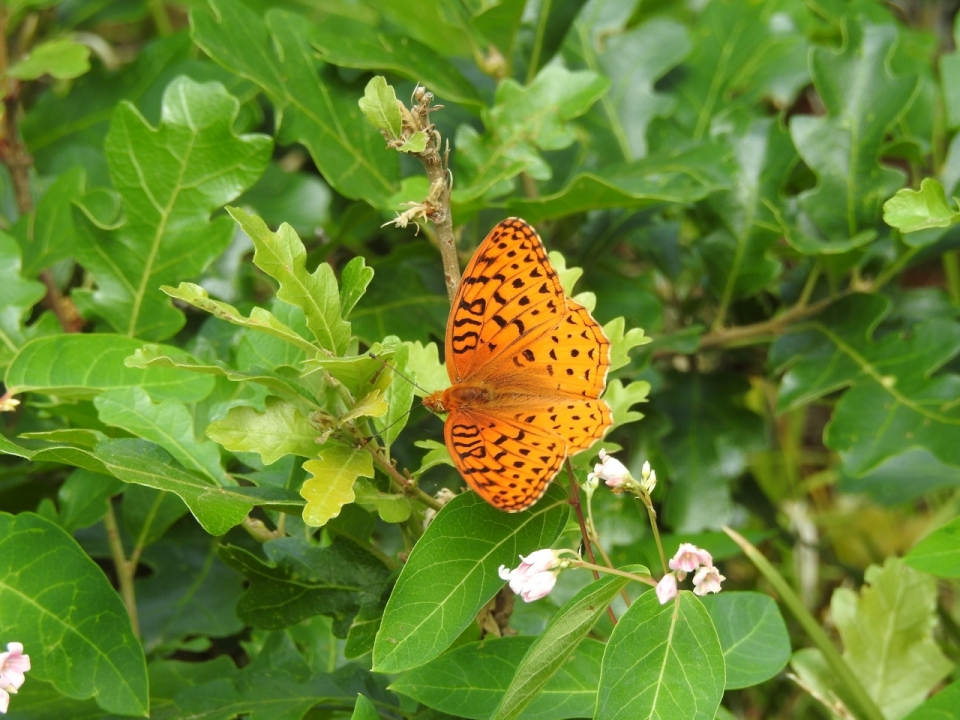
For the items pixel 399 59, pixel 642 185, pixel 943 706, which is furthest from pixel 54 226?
pixel 943 706

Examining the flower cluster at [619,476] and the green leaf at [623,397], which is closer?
the flower cluster at [619,476]

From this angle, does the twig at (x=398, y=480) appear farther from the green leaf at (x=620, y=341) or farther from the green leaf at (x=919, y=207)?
the green leaf at (x=919, y=207)

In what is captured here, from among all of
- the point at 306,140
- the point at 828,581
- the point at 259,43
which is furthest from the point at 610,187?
the point at 828,581

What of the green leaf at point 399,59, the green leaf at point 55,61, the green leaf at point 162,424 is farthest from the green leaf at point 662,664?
the green leaf at point 55,61

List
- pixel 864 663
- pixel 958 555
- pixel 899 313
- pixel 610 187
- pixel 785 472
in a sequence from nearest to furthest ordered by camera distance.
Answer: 1. pixel 958 555
2. pixel 610 187
3. pixel 864 663
4. pixel 899 313
5. pixel 785 472

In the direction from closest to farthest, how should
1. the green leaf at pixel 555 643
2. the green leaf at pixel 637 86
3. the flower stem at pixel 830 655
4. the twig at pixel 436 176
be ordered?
the green leaf at pixel 555 643, the twig at pixel 436 176, the flower stem at pixel 830 655, the green leaf at pixel 637 86

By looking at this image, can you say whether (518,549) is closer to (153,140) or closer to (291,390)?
(291,390)

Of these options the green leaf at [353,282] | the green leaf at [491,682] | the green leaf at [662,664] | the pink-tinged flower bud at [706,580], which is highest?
the green leaf at [353,282]

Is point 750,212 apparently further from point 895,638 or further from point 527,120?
point 895,638
